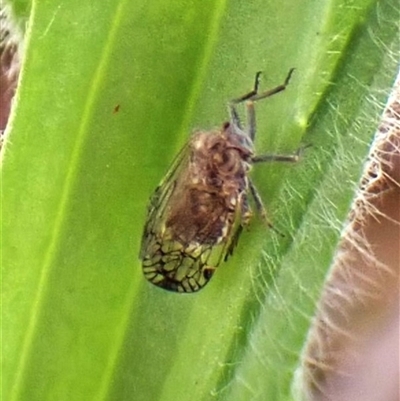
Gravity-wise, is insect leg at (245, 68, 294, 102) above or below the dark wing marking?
above

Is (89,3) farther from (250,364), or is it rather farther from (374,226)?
(374,226)

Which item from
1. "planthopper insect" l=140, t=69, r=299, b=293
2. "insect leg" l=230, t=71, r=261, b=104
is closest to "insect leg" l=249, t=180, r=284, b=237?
"planthopper insect" l=140, t=69, r=299, b=293

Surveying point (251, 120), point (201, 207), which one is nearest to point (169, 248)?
point (201, 207)

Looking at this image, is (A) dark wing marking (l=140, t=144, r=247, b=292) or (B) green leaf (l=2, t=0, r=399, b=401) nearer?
(B) green leaf (l=2, t=0, r=399, b=401)

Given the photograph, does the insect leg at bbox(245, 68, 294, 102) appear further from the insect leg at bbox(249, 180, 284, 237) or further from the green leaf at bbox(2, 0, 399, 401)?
the insect leg at bbox(249, 180, 284, 237)

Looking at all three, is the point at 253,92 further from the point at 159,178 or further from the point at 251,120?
the point at 159,178

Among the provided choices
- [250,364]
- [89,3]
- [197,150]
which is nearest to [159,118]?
[197,150]
